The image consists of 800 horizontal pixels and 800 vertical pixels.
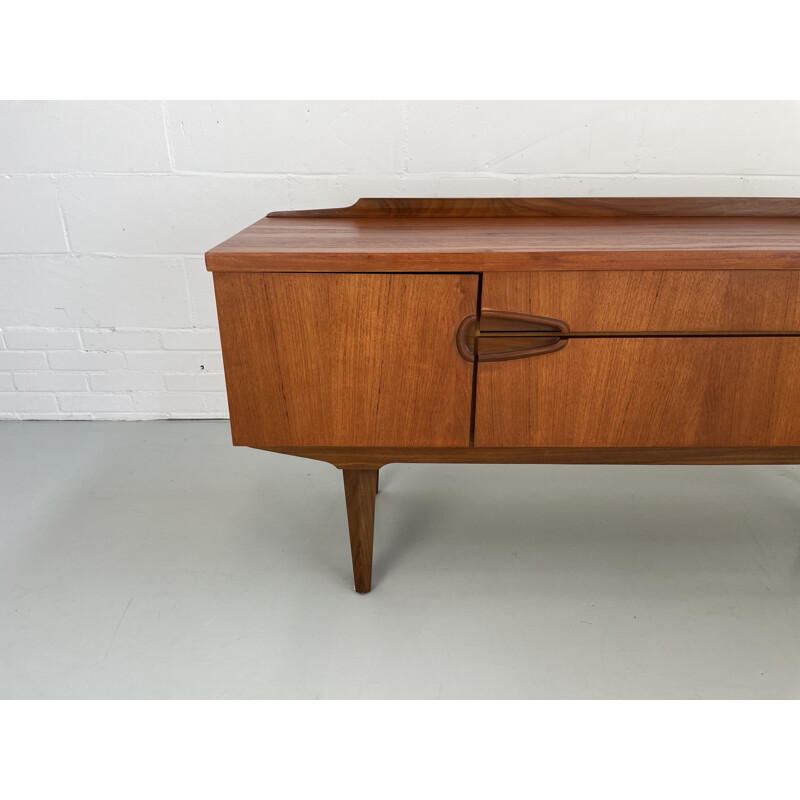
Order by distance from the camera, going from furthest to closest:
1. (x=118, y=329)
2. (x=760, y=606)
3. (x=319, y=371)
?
(x=118, y=329), (x=760, y=606), (x=319, y=371)

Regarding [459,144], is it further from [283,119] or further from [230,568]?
[230,568]

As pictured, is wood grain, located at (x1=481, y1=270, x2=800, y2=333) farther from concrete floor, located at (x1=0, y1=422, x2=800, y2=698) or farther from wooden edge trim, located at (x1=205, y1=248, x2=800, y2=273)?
concrete floor, located at (x1=0, y1=422, x2=800, y2=698)

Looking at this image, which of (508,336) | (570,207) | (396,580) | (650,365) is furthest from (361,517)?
(570,207)

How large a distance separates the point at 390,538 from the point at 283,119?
0.98 m

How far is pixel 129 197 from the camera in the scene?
156 cm

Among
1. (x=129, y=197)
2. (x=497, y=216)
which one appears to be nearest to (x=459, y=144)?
(x=497, y=216)

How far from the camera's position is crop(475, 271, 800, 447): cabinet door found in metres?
0.88

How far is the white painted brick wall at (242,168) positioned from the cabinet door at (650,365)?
718 mm

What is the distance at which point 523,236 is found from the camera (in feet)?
3.37

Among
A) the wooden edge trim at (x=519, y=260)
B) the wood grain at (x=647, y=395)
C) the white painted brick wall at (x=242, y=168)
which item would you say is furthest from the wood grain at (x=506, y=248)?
the white painted brick wall at (x=242, y=168)

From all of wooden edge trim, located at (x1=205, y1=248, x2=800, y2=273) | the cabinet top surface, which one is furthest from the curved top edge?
wooden edge trim, located at (x1=205, y1=248, x2=800, y2=273)

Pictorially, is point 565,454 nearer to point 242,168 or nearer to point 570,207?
Answer: point 570,207

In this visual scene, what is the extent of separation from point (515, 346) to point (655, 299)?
0.20 meters

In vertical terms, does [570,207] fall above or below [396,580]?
above
